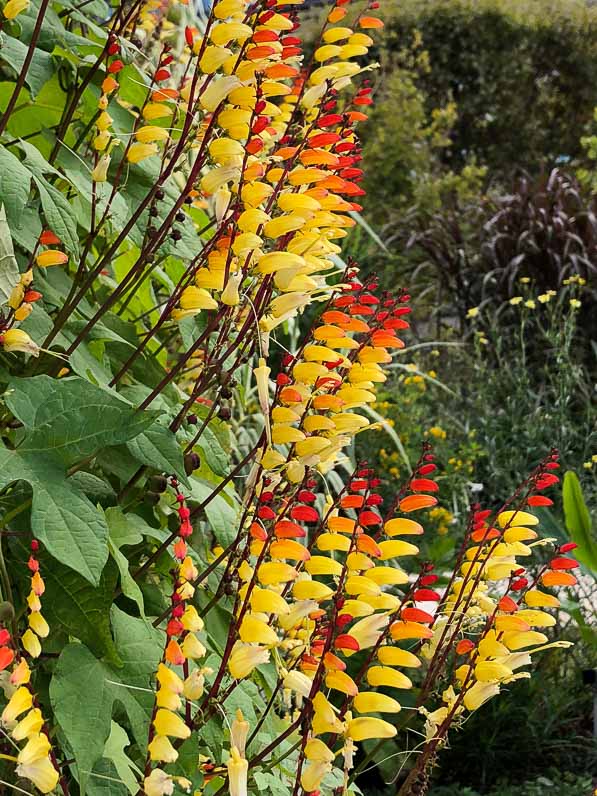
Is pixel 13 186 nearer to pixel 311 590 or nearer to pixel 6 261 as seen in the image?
pixel 6 261

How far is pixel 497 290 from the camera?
6.48 m

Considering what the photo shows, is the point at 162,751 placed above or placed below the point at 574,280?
below

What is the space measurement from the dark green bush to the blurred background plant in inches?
0.7

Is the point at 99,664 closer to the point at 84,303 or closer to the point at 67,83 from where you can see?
the point at 84,303

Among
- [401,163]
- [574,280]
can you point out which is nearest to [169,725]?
[574,280]

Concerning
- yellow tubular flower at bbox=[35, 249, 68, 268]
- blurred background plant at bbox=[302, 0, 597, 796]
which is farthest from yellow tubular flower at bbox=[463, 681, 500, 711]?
blurred background plant at bbox=[302, 0, 597, 796]

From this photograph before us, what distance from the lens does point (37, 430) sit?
3.42ft

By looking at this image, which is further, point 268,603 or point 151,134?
point 151,134

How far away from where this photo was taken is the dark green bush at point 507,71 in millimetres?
11836

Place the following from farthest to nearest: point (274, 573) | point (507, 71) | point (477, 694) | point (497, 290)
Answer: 1. point (507, 71)
2. point (497, 290)
3. point (477, 694)
4. point (274, 573)

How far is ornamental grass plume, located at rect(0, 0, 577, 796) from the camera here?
3.26ft

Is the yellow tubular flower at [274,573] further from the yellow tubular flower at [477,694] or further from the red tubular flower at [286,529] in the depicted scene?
the yellow tubular flower at [477,694]

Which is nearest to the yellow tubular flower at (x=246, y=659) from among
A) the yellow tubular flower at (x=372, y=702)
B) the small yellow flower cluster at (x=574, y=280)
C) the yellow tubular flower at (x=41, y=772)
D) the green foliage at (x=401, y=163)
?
the yellow tubular flower at (x=372, y=702)

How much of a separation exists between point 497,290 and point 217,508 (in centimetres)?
535
